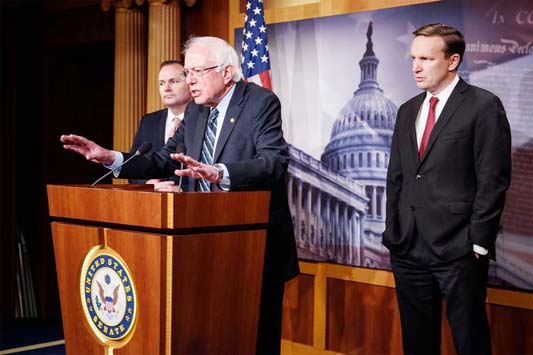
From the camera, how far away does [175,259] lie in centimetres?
274

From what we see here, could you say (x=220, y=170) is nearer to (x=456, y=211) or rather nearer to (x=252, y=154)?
(x=252, y=154)

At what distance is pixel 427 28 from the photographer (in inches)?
145

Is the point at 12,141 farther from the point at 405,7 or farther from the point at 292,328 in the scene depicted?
the point at 405,7

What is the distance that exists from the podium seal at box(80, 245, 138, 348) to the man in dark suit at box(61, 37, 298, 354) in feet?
1.60

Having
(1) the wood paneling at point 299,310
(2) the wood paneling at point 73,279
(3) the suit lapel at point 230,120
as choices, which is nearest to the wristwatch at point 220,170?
(3) the suit lapel at point 230,120

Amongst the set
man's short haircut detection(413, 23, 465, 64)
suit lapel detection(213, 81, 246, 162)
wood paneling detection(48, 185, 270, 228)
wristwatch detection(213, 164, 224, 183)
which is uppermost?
man's short haircut detection(413, 23, 465, 64)

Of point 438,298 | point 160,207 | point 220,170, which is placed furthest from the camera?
point 438,298

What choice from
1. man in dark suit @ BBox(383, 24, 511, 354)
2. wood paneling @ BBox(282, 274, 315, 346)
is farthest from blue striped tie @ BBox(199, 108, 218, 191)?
wood paneling @ BBox(282, 274, 315, 346)

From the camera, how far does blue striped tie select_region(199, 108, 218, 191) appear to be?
3.44m

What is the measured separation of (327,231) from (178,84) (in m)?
1.26

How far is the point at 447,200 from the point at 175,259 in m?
1.37

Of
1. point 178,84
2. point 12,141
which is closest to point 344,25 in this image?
point 178,84

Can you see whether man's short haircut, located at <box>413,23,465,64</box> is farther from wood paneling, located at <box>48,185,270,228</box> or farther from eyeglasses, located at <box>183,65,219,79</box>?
wood paneling, located at <box>48,185,270,228</box>

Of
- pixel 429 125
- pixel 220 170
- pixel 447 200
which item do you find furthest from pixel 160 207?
pixel 429 125
